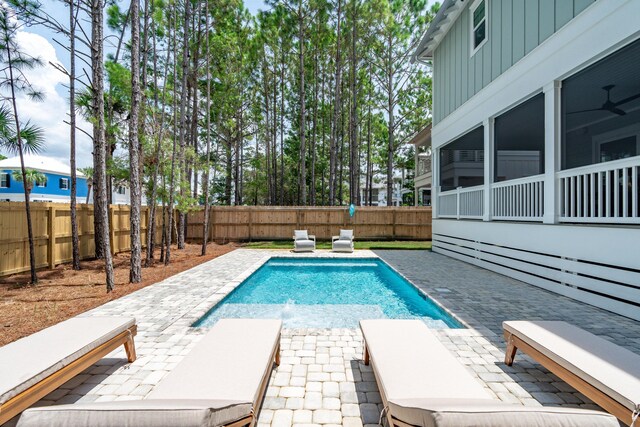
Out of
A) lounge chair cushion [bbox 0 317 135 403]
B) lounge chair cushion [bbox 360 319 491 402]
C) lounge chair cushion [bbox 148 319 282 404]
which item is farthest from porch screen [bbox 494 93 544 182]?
lounge chair cushion [bbox 0 317 135 403]

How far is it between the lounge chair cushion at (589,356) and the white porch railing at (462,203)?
19.4ft

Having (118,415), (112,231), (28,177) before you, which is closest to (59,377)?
(118,415)

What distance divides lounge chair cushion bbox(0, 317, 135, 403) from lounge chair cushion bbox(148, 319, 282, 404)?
836 mm

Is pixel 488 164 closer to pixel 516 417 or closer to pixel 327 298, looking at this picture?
pixel 327 298

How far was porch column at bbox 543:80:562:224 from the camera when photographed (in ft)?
18.3

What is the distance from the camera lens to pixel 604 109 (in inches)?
292

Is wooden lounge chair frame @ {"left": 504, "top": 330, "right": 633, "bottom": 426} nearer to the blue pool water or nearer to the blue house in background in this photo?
the blue pool water

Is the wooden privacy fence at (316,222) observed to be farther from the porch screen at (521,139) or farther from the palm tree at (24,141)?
the palm tree at (24,141)

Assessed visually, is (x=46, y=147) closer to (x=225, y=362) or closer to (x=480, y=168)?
(x=225, y=362)

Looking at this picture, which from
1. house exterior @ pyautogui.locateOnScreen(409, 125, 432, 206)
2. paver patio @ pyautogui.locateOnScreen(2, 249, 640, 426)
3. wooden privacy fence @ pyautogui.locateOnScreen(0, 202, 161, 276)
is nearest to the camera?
paver patio @ pyautogui.locateOnScreen(2, 249, 640, 426)

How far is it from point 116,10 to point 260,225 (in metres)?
9.28

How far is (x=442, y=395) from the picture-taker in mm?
1896

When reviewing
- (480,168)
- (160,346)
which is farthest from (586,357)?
(480,168)

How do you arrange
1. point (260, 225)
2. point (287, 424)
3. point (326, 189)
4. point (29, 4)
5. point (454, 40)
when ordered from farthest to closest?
point (326, 189) → point (260, 225) → point (454, 40) → point (29, 4) → point (287, 424)
